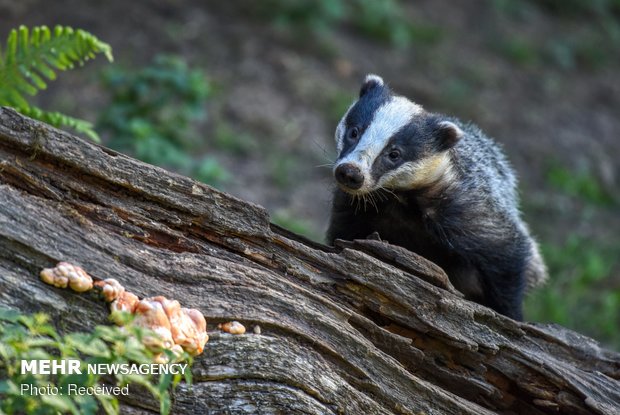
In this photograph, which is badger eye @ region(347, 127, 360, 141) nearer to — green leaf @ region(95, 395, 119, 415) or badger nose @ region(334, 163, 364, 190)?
badger nose @ region(334, 163, 364, 190)

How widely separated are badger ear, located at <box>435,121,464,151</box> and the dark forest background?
2363mm

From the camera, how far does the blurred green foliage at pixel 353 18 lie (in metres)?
9.84

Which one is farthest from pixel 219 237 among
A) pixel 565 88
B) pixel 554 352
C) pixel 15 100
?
pixel 565 88

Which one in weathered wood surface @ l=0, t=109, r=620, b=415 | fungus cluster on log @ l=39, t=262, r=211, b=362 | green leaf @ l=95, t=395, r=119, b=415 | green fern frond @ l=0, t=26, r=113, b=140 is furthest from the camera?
green fern frond @ l=0, t=26, r=113, b=140

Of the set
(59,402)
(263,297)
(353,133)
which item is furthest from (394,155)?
(59,402)

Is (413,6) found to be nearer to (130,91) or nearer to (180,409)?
(130,91)

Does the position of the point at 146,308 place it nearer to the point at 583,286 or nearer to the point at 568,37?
the point at 583,286

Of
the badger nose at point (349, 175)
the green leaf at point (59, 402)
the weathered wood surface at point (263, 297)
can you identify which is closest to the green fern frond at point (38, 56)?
the weathered wood surface at point (263, 297)

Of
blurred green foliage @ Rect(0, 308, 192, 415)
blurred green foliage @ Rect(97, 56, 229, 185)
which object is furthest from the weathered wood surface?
blurred green foliage @ Rect(97, 56, 229, 185)

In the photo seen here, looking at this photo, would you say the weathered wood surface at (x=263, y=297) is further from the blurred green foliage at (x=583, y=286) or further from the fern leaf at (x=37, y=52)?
the blurred green foliage at (x=583, y=286)

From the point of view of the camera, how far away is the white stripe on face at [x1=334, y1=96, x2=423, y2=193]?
14.8 ft

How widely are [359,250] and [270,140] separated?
197 inches

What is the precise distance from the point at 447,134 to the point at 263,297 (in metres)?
1.97

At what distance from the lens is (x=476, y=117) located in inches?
385
